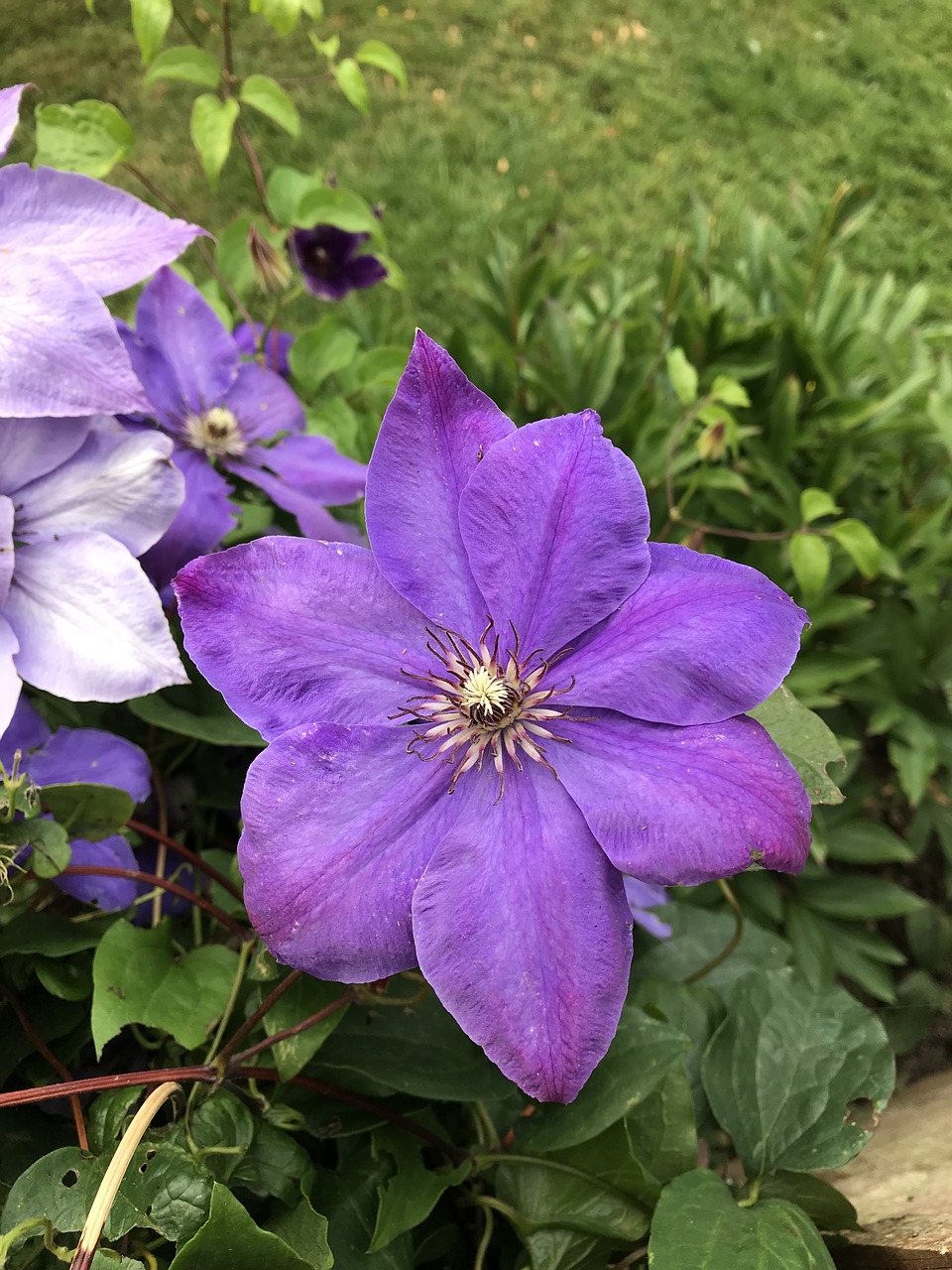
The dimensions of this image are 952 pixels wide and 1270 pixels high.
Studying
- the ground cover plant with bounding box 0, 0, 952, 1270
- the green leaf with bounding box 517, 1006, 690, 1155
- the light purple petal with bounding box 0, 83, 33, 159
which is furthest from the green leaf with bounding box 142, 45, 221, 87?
the green leaf with bounding box 517, 1006, 690, 1155

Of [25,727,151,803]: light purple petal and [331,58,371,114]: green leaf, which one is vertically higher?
[331,58,371,114]: green leaf

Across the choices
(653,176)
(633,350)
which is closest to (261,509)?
(633,350)

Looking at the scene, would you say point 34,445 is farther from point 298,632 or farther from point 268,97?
point 268,97

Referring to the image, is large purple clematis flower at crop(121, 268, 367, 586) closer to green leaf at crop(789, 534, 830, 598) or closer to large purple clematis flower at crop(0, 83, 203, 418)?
large purple clematis flower at crop(0, 83, 203, 418)

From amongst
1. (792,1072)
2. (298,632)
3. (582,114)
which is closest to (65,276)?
(298,632)

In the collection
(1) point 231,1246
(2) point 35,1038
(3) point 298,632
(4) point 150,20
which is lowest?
(2) point 35,1038

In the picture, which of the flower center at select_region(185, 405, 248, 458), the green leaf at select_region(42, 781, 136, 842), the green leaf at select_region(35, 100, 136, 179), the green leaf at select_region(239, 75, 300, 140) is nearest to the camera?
the green leaf at select_region(42, 781, 136, 842)

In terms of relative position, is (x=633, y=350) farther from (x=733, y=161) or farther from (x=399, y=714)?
(x=733, y=161)
